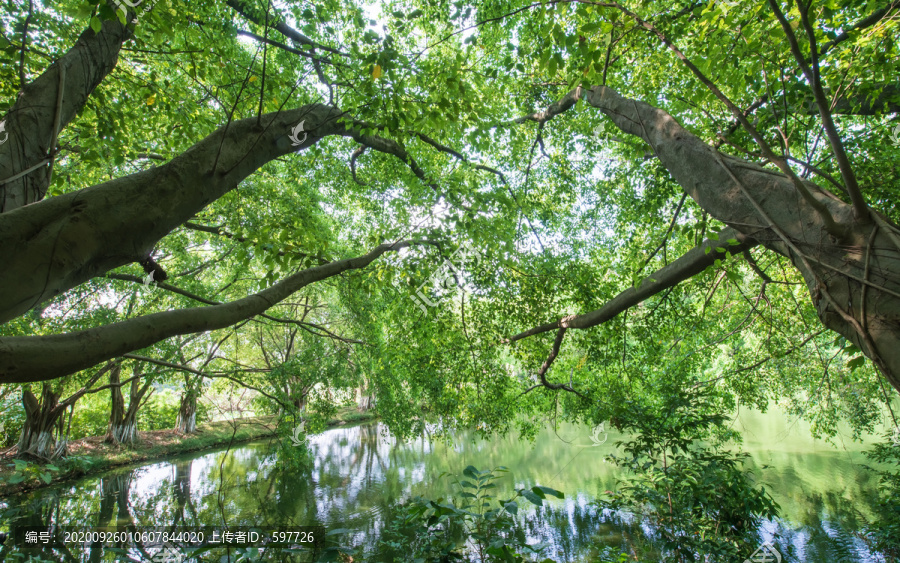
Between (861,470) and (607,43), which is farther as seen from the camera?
(861,470)

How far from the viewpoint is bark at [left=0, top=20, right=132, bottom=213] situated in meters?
2.11

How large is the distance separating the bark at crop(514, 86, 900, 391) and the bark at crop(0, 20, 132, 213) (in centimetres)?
333

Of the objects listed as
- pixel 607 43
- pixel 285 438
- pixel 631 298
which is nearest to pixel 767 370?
pixel 631 298

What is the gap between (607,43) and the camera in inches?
84.0

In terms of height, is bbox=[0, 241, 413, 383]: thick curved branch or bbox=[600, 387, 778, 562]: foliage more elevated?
bbox=[0, 241, 413, 383]: thick curved branch

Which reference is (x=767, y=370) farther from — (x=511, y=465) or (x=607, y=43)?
(x=607, y=43)

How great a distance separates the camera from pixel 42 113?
88.7 inches

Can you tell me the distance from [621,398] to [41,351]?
5124 millimetres

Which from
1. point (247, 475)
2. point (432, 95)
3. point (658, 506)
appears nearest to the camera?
point (432, 95)
